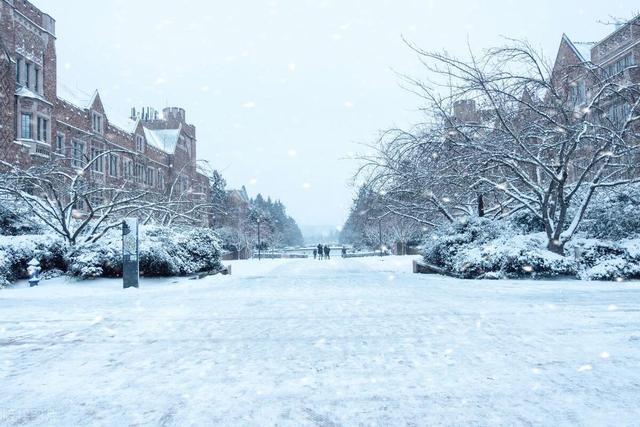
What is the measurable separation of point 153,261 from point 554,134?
41.7 ft

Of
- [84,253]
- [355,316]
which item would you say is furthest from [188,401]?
[84,253]

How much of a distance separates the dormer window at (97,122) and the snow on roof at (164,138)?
12.7 m

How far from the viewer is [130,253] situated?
1438 cm

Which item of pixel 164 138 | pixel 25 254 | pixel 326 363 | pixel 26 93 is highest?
pixel 164 138

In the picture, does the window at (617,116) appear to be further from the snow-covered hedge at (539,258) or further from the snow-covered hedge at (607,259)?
the snow-covered hedge at (539,258)

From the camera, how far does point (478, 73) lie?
15.0 metres

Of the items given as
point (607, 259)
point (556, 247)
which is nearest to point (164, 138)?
point (556, 247)

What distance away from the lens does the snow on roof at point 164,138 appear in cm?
5305

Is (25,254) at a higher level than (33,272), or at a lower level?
higher

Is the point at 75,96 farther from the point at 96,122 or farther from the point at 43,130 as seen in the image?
the point at 43,130

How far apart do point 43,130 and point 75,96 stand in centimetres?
955

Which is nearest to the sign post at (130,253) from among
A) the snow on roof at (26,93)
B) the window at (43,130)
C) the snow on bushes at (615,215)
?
A: the snow on bushes at (615,215)

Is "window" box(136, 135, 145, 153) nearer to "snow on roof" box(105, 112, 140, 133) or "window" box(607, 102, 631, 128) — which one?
"snow on roof" box(105, 112, 140, 133)

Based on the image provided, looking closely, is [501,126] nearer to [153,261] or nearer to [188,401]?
[153,261]
